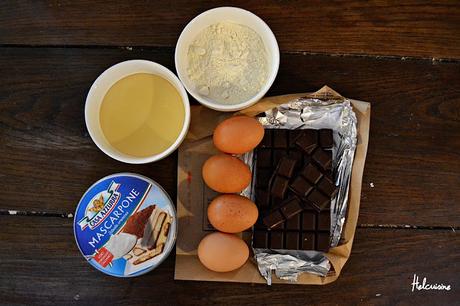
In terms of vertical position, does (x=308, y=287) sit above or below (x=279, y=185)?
below

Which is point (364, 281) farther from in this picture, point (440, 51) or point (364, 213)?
point (440, 51)

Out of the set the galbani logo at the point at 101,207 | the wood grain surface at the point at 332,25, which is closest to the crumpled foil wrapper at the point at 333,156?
the wood grain surface at the point at 332,25

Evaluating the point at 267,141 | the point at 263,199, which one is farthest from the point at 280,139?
the point at 263,199

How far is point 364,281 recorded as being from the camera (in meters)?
1.07

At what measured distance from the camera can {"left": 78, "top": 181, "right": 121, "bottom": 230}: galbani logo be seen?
1014mm

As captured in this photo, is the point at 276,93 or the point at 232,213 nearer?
the point at 232,213

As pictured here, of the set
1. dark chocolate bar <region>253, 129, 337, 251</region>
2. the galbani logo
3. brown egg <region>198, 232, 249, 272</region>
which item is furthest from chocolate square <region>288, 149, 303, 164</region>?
the galbani logo

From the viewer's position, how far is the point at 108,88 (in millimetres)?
1041

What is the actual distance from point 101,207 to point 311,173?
422mm

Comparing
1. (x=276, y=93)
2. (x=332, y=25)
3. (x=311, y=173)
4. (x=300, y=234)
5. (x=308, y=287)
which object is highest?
(x=332, y=25)

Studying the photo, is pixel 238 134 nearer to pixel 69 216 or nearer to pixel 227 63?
pixel 227 63

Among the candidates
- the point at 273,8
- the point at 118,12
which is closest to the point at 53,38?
the point at 118,12

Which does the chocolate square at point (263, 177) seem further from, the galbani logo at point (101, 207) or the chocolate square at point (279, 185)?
the galbani logo at point (101, 207)

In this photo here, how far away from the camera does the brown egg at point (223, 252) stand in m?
0.99
